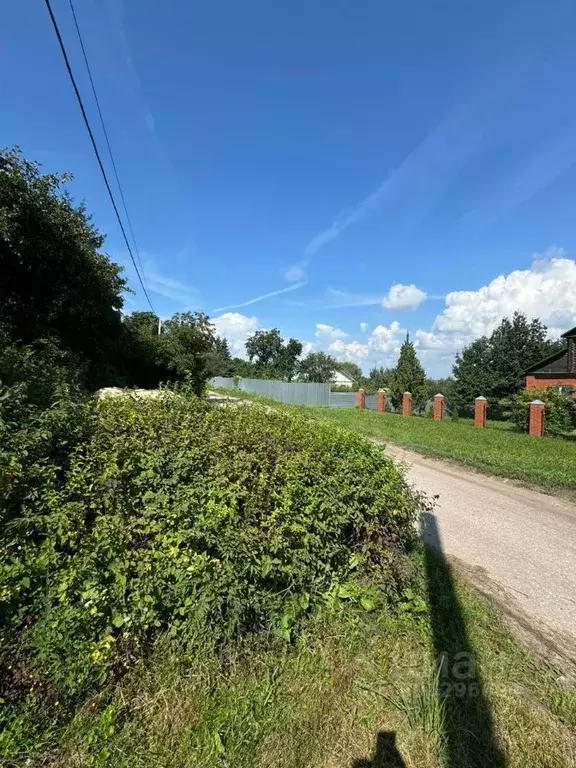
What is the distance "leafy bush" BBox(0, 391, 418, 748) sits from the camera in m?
1.82

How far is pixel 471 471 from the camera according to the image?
7.45m

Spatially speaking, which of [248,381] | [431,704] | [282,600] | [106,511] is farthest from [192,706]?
[248,381]

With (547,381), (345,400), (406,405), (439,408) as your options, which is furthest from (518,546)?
(547,381)

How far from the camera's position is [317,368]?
Result: 65.9 meters

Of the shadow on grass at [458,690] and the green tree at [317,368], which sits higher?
the green tree at [317,368]

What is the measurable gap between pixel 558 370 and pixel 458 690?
2852cm

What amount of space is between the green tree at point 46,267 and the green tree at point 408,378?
1712 cm

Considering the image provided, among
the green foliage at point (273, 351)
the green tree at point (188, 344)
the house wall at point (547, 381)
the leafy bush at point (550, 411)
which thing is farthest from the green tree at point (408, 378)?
the green foliage at point (273, 351)

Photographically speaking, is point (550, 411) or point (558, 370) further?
point (558, 370)

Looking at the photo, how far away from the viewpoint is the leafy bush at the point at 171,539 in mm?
1824

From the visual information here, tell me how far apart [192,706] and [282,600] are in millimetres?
644

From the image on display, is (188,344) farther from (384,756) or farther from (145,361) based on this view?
(384,756)

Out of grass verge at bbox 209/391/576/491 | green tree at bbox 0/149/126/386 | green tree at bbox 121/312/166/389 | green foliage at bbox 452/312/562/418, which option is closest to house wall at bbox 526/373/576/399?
green foliage at bbox 452/312/562/418

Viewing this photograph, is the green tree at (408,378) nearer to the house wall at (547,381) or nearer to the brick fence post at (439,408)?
the brick fence post at (439,408)
